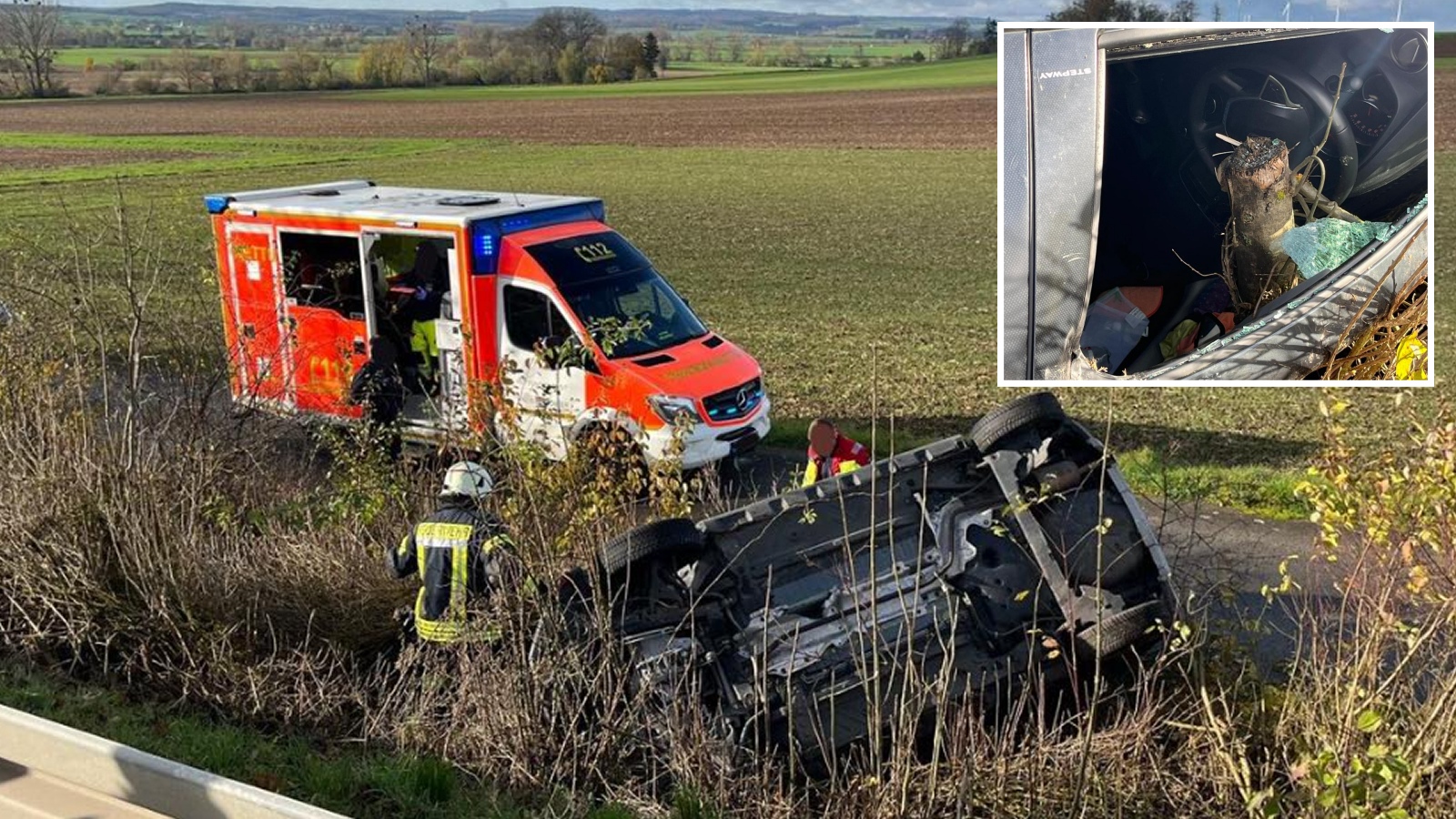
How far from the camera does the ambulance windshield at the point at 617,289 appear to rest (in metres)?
11.8

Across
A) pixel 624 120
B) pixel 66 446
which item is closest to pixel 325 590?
pixel 66 446

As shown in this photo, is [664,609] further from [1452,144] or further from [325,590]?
[1452,144]

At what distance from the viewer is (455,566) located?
6.28 metres

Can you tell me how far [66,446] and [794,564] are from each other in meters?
4.10

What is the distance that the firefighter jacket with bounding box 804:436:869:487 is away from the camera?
8414 mm

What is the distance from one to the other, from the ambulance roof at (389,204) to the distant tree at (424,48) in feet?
299

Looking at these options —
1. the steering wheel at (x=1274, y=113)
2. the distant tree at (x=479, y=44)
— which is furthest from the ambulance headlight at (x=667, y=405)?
the distant tree at (x=479, y=44)

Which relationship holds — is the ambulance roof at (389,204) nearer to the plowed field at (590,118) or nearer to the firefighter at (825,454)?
the firefighter at (825,454)

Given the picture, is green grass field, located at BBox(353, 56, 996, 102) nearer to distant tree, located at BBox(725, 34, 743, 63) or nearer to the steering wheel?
→ distant tree, located at BBox(725, 34, 743, 63)

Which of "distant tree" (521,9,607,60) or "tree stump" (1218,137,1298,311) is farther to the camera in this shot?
"distant tree" (521,9,607,60)

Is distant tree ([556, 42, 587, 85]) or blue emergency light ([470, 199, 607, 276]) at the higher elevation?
distant tree ([556, 42, 587, 85])

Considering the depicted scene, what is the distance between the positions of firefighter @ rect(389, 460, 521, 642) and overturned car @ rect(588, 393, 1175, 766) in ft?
1.60

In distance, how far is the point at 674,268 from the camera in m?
26.1

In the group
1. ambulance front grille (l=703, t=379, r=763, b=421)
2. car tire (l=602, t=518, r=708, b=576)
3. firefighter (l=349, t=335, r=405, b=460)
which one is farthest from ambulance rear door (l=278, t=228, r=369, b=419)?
car tire (l=602, t=518, r=708, b=576)
